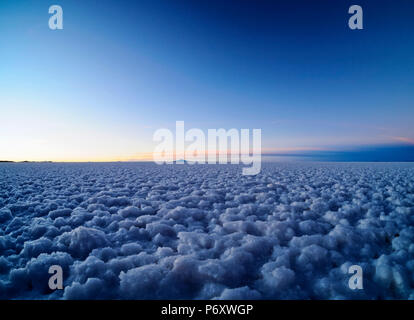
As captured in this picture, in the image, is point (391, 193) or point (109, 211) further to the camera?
point (391, 193)

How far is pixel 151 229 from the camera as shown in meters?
3.53

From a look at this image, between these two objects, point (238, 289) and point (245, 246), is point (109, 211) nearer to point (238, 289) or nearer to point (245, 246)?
point (245, 246)

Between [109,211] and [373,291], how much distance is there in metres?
4.58

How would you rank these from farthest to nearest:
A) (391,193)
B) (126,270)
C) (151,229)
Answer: (391,193) < (151,229) < (126,270)

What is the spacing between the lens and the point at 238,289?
2029 millimetres

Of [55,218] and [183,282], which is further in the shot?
[55,218]

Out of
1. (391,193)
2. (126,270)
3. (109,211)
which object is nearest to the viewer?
(126,270)

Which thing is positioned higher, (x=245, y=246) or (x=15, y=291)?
(x=245, y=246)

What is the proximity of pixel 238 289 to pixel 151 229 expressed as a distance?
1958mm

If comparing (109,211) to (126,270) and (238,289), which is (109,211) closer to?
(126,270)

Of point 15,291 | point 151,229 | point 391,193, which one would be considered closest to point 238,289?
point 151,229

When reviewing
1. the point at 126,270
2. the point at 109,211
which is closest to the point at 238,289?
the point at 126,270

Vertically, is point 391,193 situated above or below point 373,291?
above
